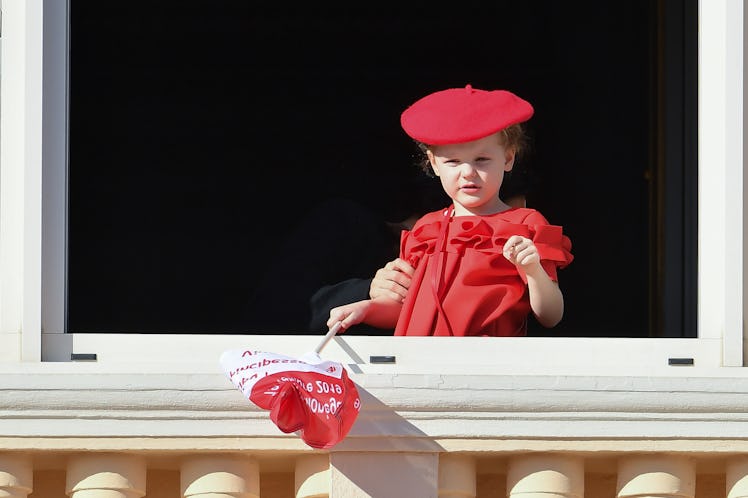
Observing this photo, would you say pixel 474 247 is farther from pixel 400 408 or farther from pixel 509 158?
pixel 400 408

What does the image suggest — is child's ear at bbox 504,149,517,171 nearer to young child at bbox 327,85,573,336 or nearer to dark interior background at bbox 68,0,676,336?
young child at bbox 327,85,573,336

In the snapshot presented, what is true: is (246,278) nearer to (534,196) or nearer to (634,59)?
(534,196)

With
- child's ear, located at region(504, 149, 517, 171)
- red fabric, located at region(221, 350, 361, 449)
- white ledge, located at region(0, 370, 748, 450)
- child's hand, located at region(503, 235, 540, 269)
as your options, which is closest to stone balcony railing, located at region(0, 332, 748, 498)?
white ledge, located at region(0, 370, 748, 450)

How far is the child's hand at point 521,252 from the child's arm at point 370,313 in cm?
40

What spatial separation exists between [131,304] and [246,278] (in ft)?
1.31

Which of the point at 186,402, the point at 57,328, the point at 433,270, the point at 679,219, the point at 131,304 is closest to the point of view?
the point at 186,402

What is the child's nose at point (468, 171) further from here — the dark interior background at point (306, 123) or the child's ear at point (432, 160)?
the dark interior background at point (306, 123)

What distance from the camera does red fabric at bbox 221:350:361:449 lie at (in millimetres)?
3104

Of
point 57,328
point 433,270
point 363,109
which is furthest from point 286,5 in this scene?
point 57,328

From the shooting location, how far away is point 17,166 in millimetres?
3543

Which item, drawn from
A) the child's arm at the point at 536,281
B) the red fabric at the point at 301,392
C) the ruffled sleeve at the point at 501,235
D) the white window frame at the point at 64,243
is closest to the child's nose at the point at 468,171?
the ruffled sleeve at the point at 501,235

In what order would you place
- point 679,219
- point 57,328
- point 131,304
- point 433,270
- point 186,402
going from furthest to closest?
point 131,304, point 679,219, point 433,270, point 57,328, point 186,402

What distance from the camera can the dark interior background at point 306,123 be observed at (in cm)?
559

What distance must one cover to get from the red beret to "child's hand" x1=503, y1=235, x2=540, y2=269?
325mm
